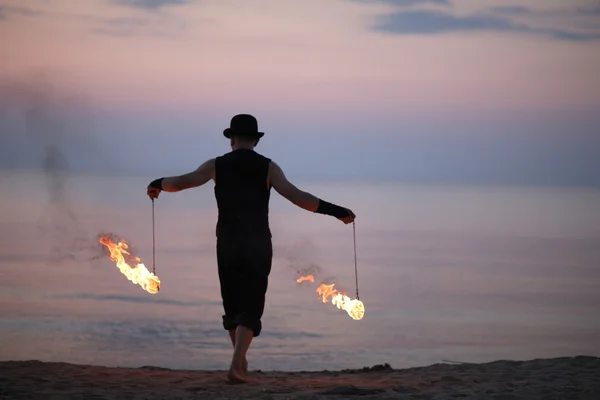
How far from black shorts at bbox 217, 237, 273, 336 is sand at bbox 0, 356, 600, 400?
595 millimetres

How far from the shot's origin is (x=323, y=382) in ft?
32.2

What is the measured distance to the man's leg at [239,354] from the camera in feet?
31.2

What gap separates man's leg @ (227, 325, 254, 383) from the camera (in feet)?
31.2

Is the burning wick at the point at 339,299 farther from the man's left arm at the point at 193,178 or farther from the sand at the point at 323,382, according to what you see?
the man's left arm at the point at 193,178

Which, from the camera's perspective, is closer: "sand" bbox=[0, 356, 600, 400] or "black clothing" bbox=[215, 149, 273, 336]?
"sand" bbox=[0, 356, 600, 400]

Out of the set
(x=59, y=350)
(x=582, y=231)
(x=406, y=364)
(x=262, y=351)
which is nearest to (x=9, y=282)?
(x=59, y=350)

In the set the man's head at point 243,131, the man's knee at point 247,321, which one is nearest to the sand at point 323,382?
the man's knee at point 247,321

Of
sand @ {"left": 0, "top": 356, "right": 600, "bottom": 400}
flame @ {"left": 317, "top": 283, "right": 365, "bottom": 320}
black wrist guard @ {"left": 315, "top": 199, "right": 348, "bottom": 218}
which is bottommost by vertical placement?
sand @ {"left": 0, "top": 356, "right": 600, "bottom": 400}

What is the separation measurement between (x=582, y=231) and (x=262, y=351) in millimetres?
15541

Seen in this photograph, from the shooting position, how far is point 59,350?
40.4ft

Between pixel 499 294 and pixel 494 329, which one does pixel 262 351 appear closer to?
pixel 494 329

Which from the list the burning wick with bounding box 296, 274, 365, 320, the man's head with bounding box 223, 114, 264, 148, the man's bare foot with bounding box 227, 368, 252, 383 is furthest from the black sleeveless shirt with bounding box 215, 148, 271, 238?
the man's bare foot with bounding box 227, 368, 252, 383

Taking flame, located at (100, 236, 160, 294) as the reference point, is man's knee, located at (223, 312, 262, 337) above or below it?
below

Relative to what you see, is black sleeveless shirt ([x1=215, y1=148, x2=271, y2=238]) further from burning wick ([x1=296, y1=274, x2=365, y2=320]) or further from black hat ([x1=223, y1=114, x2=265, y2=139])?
burning wick ([x1=296, y1=274, x2=365, y2=320])
